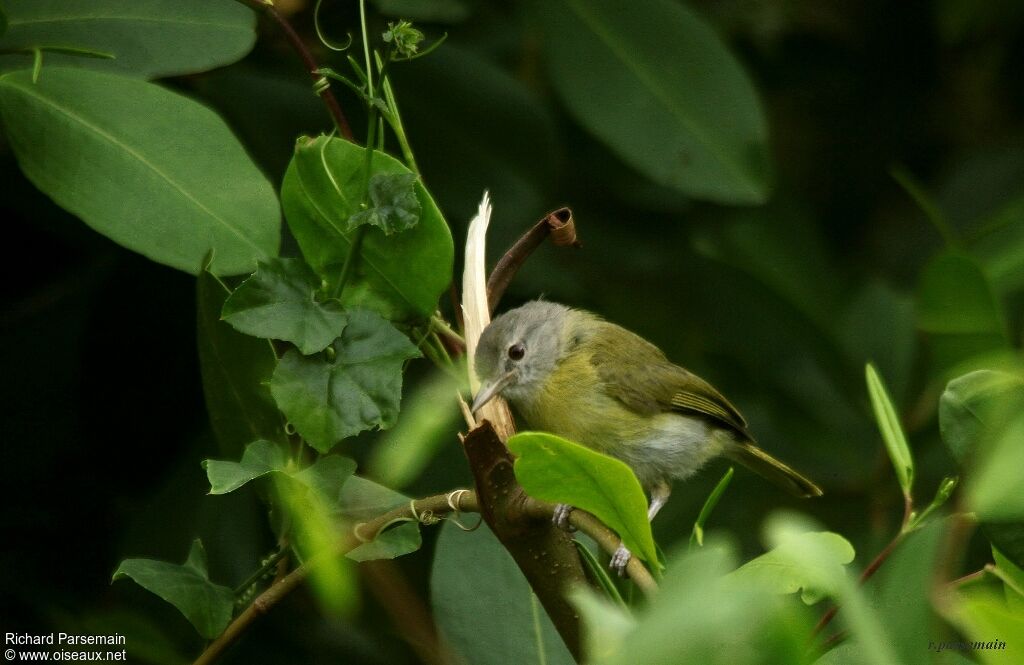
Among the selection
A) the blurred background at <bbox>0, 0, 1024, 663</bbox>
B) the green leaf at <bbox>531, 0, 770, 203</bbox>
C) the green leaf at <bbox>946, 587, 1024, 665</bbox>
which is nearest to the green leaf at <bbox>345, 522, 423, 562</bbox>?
the blurred background at <bbox>0, 0, 1024, 663</bbox>

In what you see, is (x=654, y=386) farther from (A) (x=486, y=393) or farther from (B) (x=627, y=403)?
(A) (x=486, y=393)

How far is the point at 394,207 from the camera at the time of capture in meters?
1.80

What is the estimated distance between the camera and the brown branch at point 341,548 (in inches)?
71.2

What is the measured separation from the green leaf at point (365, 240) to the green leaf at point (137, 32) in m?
0.64

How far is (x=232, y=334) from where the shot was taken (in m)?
1.93

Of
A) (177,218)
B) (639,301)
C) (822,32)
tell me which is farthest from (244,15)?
(822,32)

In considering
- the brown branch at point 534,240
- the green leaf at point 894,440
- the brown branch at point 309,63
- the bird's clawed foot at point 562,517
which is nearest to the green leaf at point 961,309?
the green leaf at point 894,440

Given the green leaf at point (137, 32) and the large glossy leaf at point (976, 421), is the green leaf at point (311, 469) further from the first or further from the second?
the green leaf at point (137, 32)

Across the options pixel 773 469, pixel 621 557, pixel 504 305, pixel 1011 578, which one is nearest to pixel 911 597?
pixel 1011 578

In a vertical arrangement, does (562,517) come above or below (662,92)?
below

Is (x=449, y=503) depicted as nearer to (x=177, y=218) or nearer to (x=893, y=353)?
(x=177, y=218)

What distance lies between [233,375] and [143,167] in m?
0.42

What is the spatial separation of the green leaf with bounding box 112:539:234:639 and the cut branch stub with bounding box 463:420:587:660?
515 millimetres

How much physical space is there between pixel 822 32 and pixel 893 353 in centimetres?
170
